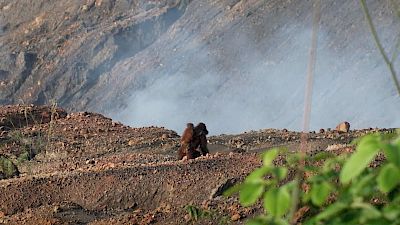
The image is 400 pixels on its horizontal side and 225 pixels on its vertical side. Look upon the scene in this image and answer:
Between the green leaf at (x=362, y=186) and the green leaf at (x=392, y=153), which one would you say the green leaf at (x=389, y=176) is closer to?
the green leaf at (x=392, y=153)

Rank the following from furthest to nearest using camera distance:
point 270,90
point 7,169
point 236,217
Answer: point 270,90 → point 7,169 → point 236,217

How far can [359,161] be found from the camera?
262cm

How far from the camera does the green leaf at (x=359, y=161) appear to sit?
2.60 metres

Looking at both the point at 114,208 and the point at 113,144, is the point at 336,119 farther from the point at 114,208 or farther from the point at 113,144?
the point at 114,208

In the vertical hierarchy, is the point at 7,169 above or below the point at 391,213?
above

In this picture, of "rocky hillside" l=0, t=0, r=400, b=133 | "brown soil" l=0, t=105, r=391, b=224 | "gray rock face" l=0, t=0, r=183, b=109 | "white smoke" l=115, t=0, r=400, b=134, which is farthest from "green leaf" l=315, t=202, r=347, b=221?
"gray rock face" l=0, t=0, r=183, b=109

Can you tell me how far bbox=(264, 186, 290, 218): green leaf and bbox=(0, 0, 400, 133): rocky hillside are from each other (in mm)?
35613

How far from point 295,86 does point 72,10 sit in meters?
16.5

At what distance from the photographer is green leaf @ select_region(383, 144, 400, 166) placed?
101 inches

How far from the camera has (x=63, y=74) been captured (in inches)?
1965

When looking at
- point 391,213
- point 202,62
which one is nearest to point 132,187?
point 391,213

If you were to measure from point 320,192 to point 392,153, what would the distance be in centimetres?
27

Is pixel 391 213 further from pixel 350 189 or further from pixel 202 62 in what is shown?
pixel 202 62

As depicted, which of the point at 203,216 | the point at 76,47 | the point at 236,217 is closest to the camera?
the point at 236,217
